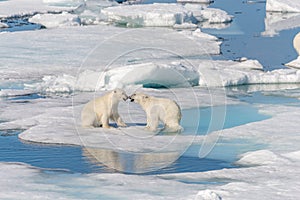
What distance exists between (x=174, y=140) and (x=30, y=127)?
1.85 meters

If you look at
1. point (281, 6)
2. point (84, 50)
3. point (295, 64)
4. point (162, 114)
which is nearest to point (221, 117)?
point (162, 114)

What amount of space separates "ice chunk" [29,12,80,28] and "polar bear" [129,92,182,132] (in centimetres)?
1282

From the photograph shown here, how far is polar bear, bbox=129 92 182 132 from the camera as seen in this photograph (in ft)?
25.5

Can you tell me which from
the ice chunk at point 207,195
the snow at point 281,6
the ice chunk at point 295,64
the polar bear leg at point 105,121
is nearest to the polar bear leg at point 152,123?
the polar bear leg at point 105,121

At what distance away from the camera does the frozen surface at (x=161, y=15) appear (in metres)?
20.7

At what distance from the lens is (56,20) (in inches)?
808

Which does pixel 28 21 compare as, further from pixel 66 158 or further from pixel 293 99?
pixel 66 158

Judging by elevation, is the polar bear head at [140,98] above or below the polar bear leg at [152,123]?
above

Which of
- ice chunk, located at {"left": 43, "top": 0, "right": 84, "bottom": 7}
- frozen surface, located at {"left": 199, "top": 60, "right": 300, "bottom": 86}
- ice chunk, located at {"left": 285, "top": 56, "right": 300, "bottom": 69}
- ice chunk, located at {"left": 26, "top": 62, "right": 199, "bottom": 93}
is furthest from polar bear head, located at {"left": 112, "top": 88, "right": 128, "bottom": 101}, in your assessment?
ice chunk, located at {"left": 43, "top": 0, "right": 84, "bottom": 7}

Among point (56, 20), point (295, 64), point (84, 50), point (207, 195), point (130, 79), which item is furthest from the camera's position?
point (56, 20)

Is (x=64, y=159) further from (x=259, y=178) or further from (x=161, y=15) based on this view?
(x=161, y=15)

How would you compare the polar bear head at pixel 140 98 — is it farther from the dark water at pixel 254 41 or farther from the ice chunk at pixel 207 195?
the dark water at pixel 254 41

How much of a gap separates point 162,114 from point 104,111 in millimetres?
660

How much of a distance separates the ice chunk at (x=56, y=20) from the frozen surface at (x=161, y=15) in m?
1.35
